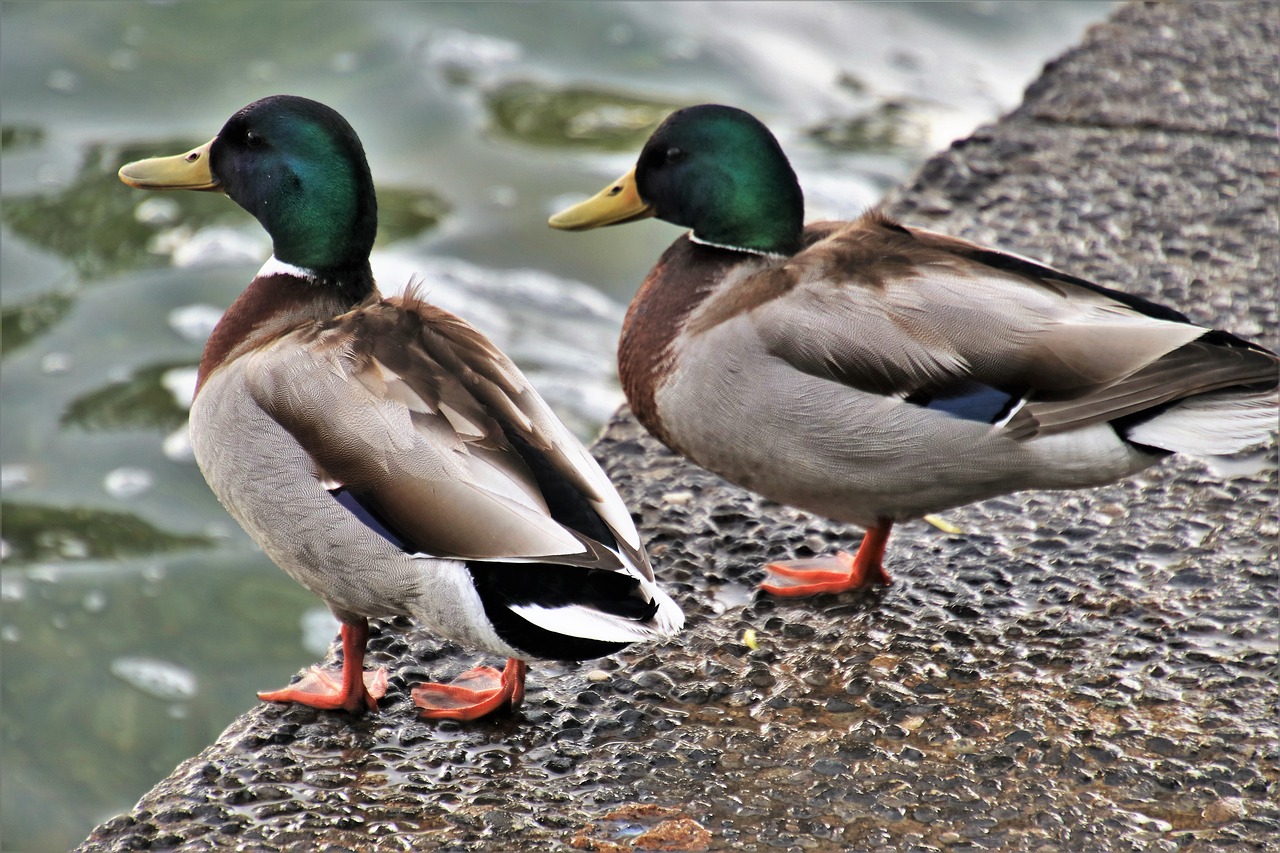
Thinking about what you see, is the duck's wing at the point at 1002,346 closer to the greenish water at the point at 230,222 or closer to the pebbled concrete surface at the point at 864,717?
the pebbled concrete surface at the point at 864,717

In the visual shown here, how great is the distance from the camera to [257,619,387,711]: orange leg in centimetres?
262

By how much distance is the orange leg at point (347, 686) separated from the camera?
2.62 meters

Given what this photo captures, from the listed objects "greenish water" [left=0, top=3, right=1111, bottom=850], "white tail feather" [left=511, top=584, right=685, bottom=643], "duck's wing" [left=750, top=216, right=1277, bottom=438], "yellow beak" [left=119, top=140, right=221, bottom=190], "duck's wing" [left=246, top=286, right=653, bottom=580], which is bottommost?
"greenish water" [left=0, top=3, right=1111, bottom=850]

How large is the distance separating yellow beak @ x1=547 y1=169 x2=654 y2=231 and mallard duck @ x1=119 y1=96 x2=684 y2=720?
61 cm

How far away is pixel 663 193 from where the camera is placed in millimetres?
3303

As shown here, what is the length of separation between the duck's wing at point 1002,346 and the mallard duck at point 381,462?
621 mm

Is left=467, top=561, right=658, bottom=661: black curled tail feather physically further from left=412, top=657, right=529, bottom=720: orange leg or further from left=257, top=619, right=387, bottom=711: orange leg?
left=257, top=619, right=387, bottom=711: orange leg

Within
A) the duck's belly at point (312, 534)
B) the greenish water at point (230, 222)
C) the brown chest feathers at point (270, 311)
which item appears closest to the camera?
the duck's belly at point (312, 534)


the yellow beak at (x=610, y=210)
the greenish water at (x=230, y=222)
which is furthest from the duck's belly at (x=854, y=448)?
the greenish water at (x=230, y=222)

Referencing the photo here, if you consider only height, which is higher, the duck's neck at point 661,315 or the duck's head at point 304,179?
the duck's head at point 304,179

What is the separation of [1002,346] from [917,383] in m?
0.18

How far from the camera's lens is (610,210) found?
11.3 ft

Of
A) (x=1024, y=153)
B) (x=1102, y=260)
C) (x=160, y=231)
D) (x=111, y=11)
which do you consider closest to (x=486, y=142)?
(x=160, y=231)

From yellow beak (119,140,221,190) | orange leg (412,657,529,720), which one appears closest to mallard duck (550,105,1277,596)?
orange leg (412,657,529,720)
